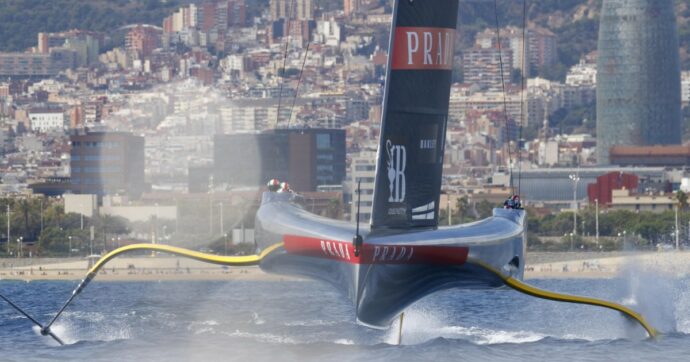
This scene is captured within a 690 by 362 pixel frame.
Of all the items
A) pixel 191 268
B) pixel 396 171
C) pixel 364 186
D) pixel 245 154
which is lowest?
pixel 191 268

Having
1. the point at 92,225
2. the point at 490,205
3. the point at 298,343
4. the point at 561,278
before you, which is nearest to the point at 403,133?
the point at 298,343

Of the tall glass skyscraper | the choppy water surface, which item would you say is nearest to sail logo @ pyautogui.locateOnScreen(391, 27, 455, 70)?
the choppy water surface

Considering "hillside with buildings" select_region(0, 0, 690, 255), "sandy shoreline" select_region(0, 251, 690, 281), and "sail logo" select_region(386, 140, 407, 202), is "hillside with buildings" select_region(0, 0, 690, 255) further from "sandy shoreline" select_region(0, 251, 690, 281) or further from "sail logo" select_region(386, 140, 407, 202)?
"sail logo" select_region(386, 140, 407, 202)

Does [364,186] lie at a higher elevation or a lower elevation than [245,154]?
lower

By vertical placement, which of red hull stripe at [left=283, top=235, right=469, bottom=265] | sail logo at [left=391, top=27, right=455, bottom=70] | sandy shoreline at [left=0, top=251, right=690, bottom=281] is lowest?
sandy shoreline at [left=0, top=251, right=690, bottom=281]

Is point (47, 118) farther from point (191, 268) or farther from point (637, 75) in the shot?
point (191, 268)

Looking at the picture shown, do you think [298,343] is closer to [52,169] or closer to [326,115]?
[52,169]

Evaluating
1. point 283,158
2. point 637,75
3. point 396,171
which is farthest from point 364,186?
point 637,75

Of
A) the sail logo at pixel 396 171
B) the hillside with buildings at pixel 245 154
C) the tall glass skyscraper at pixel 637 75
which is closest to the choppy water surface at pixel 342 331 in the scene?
the sail logo at pixel 396 171
